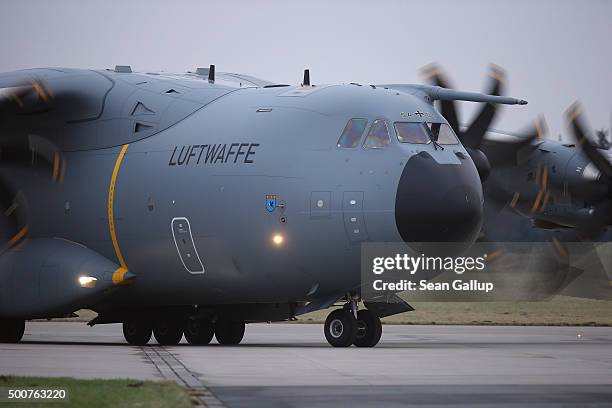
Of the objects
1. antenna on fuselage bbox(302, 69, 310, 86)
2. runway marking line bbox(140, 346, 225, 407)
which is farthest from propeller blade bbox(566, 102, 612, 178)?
runway marking line bbox(140, 346, 225, 407)

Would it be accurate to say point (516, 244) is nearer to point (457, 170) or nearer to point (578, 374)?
point (457, 170)

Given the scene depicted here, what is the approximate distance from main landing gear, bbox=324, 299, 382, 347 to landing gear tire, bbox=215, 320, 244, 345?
3.38m

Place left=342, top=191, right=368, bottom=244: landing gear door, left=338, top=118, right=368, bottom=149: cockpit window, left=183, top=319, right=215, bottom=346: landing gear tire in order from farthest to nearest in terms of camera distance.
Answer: left=183, top=319, right=215, bottom=346: landing gear tire
left=338, top=118, right=368, bottom=149: cockpit window
left=342, top=191, right=368, bottom=244: landing gear door

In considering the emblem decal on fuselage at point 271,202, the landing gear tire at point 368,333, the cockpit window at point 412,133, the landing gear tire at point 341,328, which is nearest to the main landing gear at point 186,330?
the landing gear tire at point 341,328

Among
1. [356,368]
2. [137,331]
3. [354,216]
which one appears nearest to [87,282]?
[137,331]

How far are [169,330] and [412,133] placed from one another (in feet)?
24.4

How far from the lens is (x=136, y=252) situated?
2609 cm

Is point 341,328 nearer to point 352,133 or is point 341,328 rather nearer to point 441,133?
point 352,133

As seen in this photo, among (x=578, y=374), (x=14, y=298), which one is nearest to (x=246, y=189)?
(x=14, y=298)

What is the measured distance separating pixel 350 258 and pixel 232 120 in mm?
3886

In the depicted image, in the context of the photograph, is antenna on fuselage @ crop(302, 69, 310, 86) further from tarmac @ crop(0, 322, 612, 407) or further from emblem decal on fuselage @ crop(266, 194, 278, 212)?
tarmac @ crop(0, 322, 612, 407)

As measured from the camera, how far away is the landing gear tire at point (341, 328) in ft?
80.4

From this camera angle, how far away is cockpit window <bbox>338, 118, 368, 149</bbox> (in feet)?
78.2

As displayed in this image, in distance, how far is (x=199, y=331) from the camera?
2775 cm
